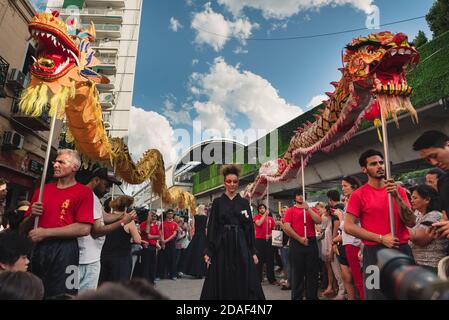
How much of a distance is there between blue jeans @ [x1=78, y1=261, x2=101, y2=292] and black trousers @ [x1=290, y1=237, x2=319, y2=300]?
3.11 m

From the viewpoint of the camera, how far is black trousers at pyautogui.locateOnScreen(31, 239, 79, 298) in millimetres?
2523

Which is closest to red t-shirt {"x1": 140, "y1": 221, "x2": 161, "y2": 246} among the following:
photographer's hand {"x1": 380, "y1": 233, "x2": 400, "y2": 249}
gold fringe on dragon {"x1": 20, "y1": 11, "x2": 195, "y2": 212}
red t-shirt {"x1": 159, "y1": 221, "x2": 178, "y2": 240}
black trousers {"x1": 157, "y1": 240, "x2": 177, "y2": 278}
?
red t-shirt {"x1": 159, "y1": 221, "x2": 178, "y2": 240}

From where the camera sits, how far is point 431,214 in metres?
2.78

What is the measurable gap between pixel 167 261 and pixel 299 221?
215 inches

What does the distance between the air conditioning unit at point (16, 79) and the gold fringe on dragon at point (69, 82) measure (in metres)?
8.07

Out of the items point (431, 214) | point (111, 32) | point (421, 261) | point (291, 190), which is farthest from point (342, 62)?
point (111, 32)

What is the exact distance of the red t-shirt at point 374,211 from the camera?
9.07ft

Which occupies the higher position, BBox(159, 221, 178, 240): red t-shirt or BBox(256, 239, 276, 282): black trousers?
BBox(159, 221, 178, 240): red t-shirt

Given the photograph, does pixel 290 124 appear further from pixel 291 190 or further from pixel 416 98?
pixel 416 98

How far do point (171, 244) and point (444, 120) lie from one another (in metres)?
8.38

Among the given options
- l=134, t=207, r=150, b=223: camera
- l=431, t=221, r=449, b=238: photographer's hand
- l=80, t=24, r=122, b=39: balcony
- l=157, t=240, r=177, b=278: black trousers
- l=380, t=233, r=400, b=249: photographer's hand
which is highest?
l=80, t=24, r=122, b=39: balcony

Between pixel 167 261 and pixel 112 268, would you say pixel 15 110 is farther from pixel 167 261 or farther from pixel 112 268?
pixel 112 268

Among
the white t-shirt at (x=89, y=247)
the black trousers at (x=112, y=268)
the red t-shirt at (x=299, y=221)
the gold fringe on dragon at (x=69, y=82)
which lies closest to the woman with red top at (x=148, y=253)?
the black trousers at (x=112, y=268)

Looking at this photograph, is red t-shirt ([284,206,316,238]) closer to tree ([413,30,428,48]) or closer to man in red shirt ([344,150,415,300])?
man in red shirt ([344,150,415,300])
